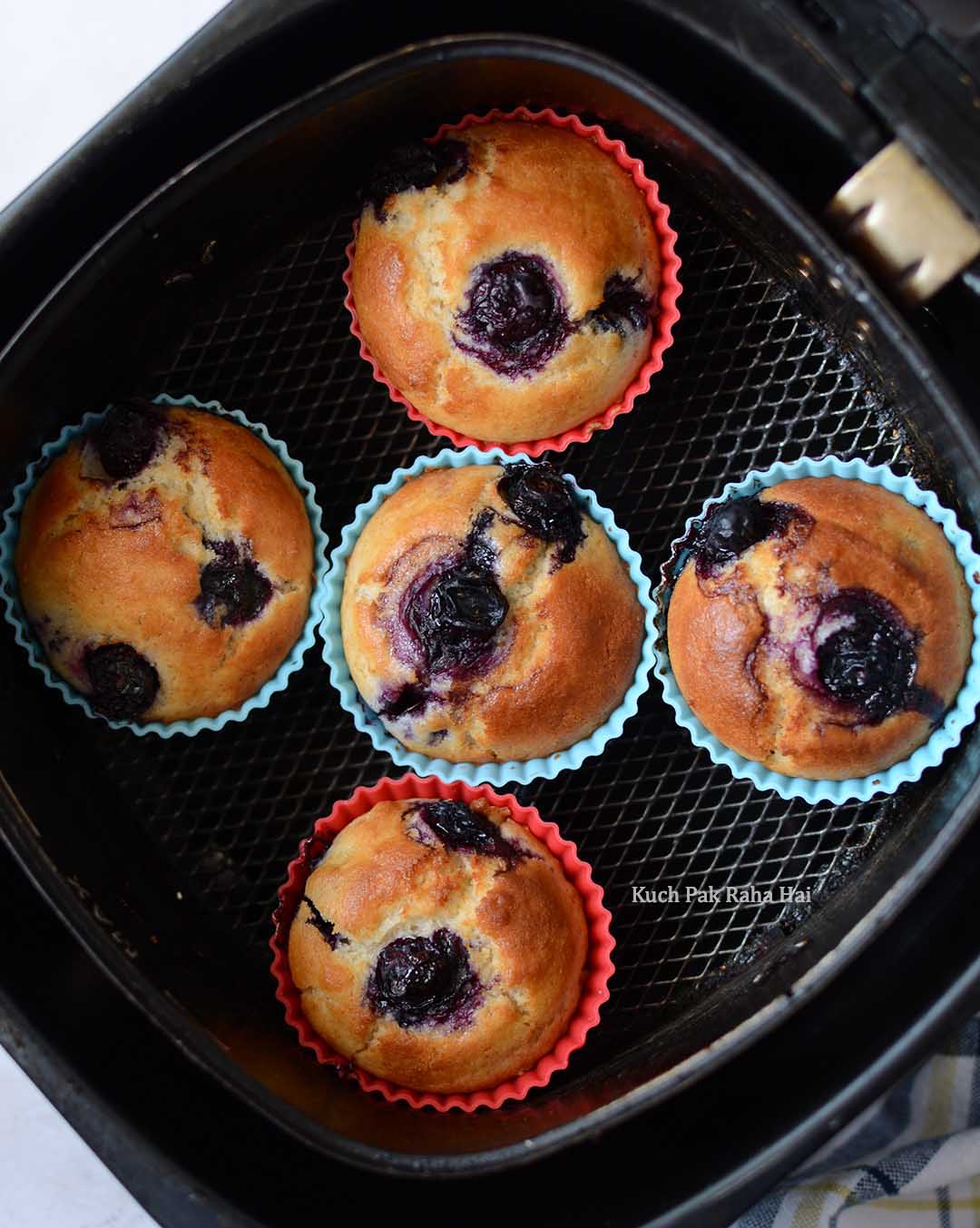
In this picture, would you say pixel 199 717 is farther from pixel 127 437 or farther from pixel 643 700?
pixel 643 700

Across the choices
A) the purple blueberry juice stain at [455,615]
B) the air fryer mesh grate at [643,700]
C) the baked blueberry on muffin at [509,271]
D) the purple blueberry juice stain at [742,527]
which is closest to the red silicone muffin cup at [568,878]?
the air fryer mesh grate at [643,700]

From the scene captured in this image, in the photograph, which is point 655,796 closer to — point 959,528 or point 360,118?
point 959,528

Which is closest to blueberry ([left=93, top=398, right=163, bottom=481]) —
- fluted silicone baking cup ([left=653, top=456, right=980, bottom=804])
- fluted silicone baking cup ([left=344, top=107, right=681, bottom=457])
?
fluted silicone baking cup ([left=344, top=107, right=681, bottom=457])

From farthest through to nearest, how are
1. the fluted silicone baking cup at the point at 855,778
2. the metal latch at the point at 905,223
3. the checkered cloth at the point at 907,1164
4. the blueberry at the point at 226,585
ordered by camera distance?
the checkered cloth at the point at 907,1164
the blueberry at the point at 226,585
the fluted silicone baking cup at the point at 855,778
the metal latch at the point at 905,223

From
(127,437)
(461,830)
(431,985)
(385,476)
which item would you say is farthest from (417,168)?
(431,985)

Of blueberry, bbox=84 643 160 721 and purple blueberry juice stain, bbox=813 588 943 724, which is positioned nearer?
purple blueberry juice stain, bbox=813 588 943 724

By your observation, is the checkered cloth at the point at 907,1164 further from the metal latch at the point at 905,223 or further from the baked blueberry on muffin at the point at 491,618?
the metal latch at the point at 905,223

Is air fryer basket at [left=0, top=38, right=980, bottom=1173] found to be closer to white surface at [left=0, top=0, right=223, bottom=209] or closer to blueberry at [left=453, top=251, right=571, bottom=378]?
blueberry at [left=453, top=251, right=571, bottom=378]
